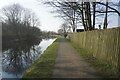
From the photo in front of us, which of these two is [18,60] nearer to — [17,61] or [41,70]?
[17,61]

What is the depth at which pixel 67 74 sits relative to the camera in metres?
7.90

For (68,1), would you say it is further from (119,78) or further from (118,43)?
(119,78)

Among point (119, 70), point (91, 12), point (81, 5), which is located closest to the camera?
point (119, 70)

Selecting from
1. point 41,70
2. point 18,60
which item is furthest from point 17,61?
point 41,70

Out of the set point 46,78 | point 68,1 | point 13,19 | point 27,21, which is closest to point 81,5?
point 68,1

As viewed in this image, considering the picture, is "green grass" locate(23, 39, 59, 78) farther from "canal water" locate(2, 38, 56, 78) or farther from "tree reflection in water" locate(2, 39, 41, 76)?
"tree reflection in water" locate(2, 39, 41, 76)

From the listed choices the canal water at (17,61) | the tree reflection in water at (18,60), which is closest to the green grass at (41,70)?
the canal water at (17,61)

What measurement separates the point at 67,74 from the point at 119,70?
6.53 feet

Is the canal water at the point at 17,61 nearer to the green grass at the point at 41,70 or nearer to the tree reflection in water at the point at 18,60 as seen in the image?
the tree reflection in water at the point at 18,60

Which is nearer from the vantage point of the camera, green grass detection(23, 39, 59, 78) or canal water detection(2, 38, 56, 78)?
green grass detection(23, 39, 59, 78)

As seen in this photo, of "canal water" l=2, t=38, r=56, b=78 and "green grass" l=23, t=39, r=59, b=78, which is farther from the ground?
"green grass" l=23, t=39, r=59, b=78

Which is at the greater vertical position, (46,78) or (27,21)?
(27,21)

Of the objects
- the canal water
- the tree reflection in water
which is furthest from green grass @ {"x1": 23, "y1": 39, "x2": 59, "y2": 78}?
the tree reflection in water

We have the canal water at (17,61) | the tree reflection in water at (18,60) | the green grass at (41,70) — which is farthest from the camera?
the tree reflection in water at (18,60)
